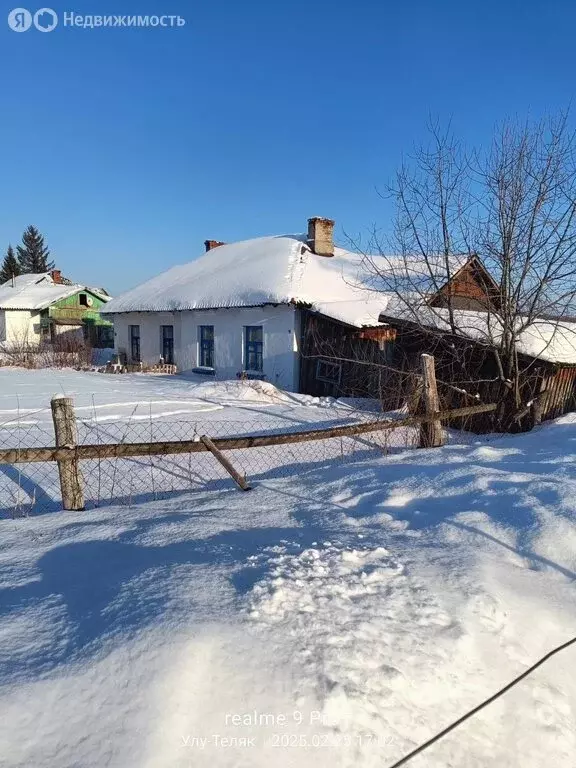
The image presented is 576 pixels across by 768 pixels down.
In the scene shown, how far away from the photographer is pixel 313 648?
231 cm

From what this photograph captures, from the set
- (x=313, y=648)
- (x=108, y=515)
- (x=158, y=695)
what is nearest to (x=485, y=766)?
(x=313, y=648)

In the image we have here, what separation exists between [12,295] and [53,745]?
41585 mm

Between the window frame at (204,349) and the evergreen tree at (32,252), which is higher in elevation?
the evergreen tree at (32,252)

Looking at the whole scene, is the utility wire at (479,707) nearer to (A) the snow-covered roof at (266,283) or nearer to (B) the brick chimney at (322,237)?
(A) the snow-covered roof at (266,283)

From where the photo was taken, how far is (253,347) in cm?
1856

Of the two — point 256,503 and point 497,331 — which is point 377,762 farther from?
point 497,331

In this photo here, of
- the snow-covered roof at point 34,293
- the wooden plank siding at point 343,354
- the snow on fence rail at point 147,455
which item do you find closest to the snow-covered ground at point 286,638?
the snow on fence rail at point 147,455

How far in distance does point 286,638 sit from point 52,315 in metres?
38.0

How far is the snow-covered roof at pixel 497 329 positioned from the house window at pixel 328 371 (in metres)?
4.25

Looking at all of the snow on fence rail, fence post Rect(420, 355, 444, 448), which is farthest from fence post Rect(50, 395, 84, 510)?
fence post Rect(420, 355, 444, 448)

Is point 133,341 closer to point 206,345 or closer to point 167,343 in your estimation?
point 167,343

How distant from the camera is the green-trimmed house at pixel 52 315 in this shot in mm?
35656

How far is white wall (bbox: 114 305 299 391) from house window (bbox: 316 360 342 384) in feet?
2.62

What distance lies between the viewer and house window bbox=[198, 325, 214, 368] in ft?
66.7
